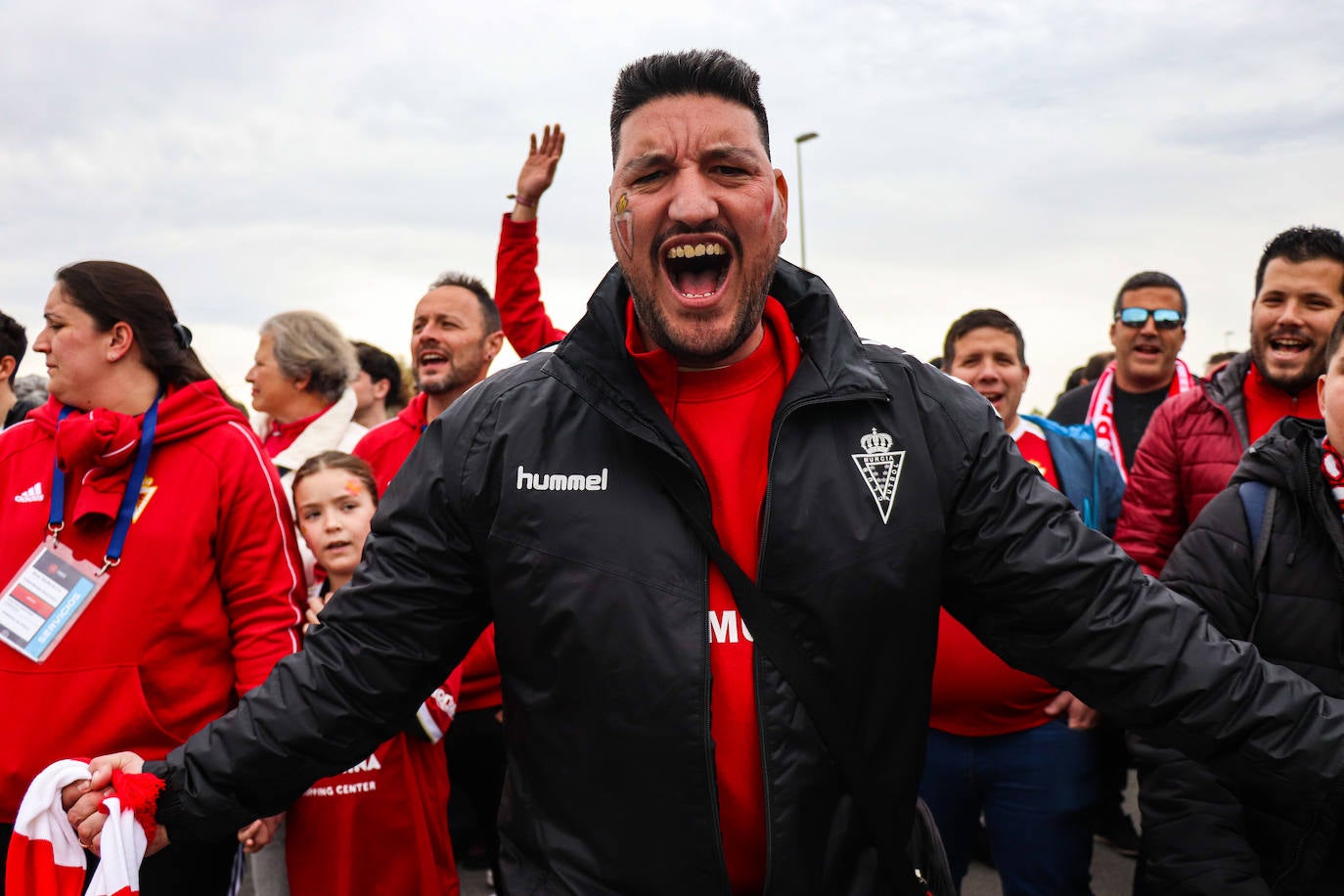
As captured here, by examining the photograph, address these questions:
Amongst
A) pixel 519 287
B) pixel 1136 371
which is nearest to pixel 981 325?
pixel 1136 371

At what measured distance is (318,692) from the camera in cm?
200

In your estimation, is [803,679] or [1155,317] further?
[1155,317]

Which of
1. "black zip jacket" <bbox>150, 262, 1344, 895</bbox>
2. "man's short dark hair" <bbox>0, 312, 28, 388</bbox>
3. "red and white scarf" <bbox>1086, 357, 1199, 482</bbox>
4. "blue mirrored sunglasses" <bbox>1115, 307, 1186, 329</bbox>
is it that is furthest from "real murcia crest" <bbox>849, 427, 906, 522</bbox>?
"man's short dark hair" <bbox>0, 312, 28, 388</bbox>

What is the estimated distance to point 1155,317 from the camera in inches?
207

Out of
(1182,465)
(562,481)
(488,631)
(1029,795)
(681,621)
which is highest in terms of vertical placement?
(562,481)

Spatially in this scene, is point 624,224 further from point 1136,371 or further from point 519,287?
point 1136,371

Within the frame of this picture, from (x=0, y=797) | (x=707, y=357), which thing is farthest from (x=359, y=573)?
(x=0, y=797)

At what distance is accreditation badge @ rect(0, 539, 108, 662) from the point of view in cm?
288

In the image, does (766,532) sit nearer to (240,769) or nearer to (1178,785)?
(240,769)

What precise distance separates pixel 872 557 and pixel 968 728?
1.78 m

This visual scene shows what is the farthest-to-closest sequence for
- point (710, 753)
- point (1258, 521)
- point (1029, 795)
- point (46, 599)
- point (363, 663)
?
point (1029, 795), point (46, 599), point (1258, 521), point (363, 663), point (710, 753)

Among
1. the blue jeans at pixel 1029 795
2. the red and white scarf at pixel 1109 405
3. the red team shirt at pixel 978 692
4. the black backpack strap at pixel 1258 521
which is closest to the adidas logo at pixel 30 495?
the red team shirt at pixel 978 692

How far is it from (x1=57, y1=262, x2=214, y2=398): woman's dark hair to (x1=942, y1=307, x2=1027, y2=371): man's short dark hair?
108 inches

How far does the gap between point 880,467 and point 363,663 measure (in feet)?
3.33
